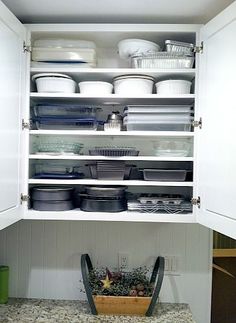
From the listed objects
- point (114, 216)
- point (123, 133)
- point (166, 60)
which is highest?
point (166, 60)

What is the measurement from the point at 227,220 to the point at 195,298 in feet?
2.69

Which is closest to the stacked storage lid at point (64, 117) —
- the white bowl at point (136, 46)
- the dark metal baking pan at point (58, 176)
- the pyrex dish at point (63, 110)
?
the pyrex dish at point (63, 110)

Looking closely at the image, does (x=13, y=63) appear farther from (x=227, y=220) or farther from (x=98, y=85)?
(x=227, y=220)

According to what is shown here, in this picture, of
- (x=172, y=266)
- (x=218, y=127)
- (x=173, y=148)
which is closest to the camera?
(x=218, y=127)

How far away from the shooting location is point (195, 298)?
1.91 metres

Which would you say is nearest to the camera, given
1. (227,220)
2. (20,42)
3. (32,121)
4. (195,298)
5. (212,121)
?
(227,220)

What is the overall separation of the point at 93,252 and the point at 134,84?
100cm

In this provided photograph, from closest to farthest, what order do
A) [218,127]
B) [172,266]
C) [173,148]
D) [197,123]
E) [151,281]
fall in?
[218,127], [197,123], [173,148], [151,281], [172,266]

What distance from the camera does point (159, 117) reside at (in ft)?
5.37

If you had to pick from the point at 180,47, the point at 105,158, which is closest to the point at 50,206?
the point at 105,158

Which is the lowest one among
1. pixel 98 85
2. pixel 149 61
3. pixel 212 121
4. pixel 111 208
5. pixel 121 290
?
pixel 121 290

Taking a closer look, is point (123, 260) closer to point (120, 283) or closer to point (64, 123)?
point (120, 283)

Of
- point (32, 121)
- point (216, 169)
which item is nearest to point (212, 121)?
point (216, 169)

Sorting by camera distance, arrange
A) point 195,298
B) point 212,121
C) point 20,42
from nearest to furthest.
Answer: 1. point 212,121
2. point 20,42
3. point 195,298
